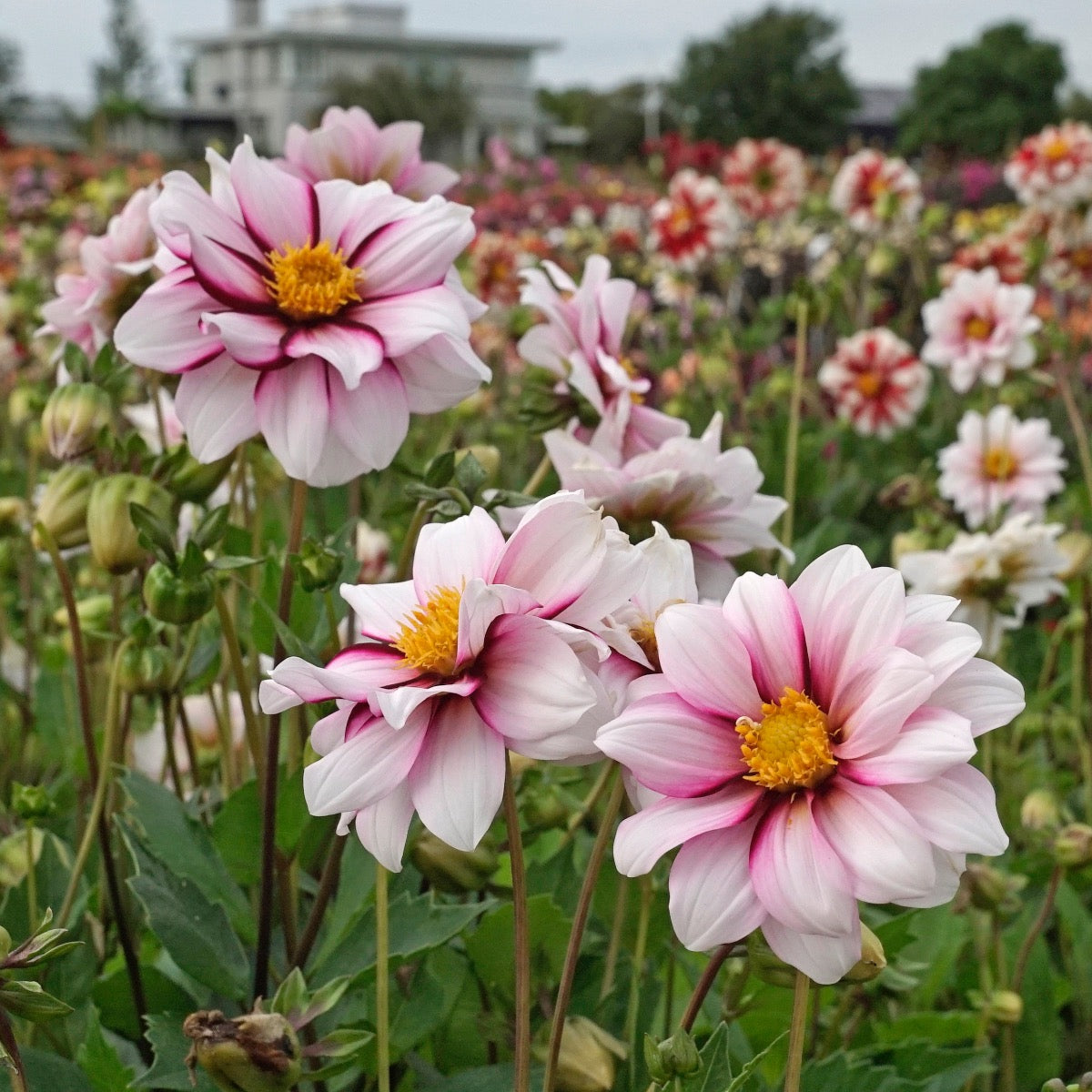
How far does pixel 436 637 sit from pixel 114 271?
492 mm

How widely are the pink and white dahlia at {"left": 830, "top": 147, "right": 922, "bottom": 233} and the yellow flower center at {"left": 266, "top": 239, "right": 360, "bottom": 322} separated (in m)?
2.56

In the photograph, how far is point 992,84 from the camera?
88.6ft

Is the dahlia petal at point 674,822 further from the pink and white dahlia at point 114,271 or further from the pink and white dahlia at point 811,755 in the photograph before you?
the pink and white dahlia at point 114,271

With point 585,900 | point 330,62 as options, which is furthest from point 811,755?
point 330,62

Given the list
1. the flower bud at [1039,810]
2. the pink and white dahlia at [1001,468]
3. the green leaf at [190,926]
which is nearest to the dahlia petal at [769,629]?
the green leaf at [190,926]

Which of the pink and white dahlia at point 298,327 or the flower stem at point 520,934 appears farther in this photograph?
the pink and white dahlia at point 298,327

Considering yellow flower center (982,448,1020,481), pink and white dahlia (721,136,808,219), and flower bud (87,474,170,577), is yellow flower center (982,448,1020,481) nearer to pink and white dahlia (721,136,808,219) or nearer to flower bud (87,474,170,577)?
flower bud (87,474,170,577)

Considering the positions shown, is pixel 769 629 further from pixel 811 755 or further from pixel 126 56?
pixel 126 56

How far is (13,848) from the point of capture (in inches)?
37.1

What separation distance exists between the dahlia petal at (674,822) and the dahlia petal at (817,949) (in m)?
0.04

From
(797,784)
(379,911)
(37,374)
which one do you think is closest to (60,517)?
(379,911)

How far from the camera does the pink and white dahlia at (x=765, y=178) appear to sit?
11.7 feet

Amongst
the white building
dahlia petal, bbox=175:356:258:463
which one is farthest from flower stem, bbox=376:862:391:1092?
the white building

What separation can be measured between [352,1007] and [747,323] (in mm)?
4658
